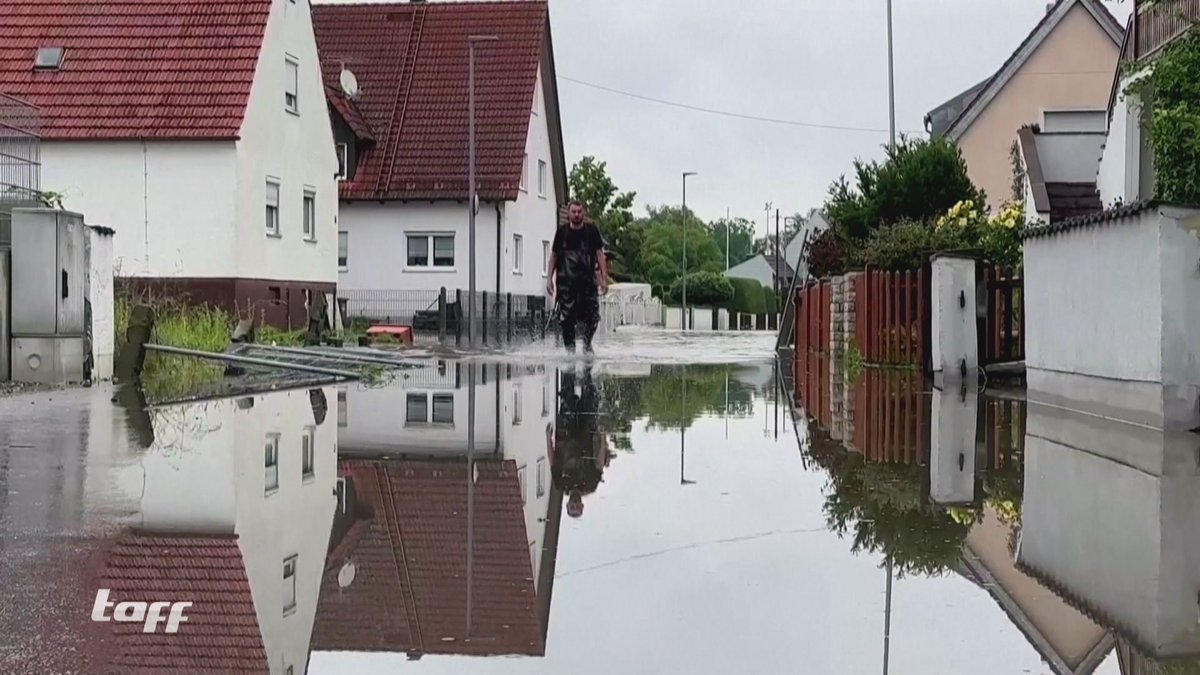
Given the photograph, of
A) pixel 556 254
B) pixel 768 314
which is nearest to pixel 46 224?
pixel 556 254

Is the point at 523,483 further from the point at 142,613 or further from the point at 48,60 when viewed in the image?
the point at 48,60

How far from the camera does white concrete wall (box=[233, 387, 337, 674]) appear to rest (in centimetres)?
506

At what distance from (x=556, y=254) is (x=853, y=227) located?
1048 cm

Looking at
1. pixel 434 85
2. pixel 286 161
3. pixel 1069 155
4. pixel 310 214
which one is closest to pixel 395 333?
pixel 310 214

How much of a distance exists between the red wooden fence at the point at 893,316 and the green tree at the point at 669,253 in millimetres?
76851

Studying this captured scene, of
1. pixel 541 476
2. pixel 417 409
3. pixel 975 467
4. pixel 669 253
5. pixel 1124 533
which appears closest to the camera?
pixel 1124 533

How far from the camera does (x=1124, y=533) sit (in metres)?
6.97

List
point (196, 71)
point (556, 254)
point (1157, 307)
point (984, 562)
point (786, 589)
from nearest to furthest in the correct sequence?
point (786, 589), point (984, 562), point (1157, 307), point (556, 254), point (196, 71)

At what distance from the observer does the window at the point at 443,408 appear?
12734 millimetres

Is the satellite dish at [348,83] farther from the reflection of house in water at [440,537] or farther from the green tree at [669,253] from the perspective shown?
the green tree at [669,253]

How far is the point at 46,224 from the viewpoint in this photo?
52.4ft

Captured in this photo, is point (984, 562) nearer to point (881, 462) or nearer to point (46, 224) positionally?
point (881, 462)

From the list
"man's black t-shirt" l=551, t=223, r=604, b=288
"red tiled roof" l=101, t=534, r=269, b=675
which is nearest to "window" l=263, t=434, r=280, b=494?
"red tiled roof" l=101, t=534, r=269, b=675

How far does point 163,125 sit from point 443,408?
17016mm
